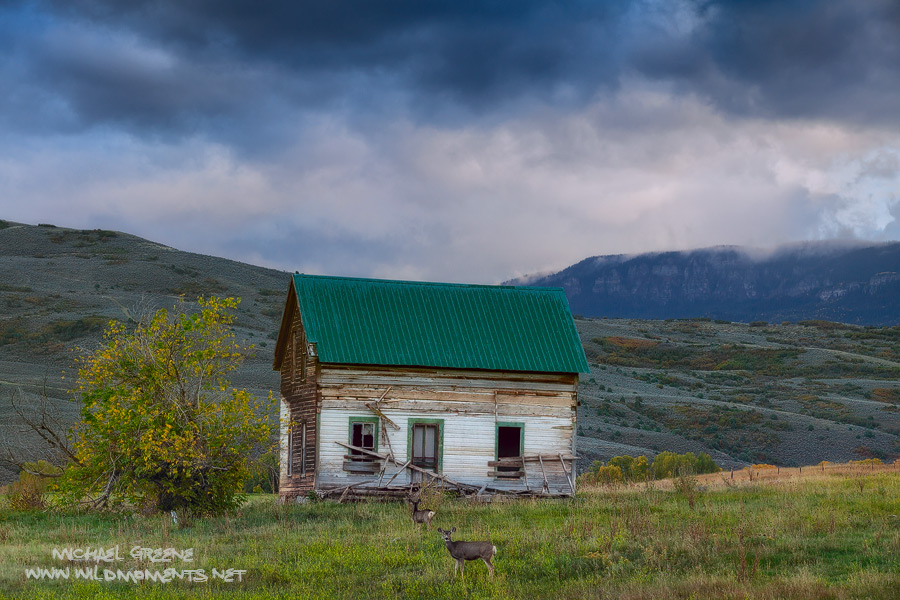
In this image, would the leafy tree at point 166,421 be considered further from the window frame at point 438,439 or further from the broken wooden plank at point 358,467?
the window frame at point 438,439

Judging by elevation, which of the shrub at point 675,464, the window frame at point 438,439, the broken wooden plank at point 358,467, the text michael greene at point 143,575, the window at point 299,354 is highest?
the window at point 299,354

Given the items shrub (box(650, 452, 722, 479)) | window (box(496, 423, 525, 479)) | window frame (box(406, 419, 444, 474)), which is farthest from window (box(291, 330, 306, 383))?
shrub (box(650, 452, 722, 479))

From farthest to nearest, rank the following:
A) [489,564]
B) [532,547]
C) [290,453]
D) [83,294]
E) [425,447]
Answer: [83,294] → [290,453] → [425,447] → [532,547] → [489,564]

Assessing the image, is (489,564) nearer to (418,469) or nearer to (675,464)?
(418,469)

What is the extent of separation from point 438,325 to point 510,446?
5.11m

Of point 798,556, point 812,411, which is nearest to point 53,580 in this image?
point 798,556

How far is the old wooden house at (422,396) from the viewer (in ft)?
93.6

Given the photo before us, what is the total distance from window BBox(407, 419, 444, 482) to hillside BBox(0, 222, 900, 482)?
74.6 ft

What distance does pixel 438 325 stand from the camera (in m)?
30.5

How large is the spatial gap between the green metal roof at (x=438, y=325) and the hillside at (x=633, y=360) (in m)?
20.7

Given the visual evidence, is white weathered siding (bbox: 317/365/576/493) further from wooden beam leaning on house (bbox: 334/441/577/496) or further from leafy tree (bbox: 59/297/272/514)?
leafy tree (bbox: 59/297/272/514)

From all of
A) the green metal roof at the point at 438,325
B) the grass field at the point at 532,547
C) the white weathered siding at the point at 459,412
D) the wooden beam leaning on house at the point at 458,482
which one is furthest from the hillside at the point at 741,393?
the grass field at the point at 532,547

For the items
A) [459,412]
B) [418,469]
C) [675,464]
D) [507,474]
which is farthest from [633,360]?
[418,469]

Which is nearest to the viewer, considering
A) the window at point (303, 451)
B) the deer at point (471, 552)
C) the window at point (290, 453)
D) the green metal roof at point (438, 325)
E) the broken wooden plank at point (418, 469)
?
the deer at point (471, 552)
